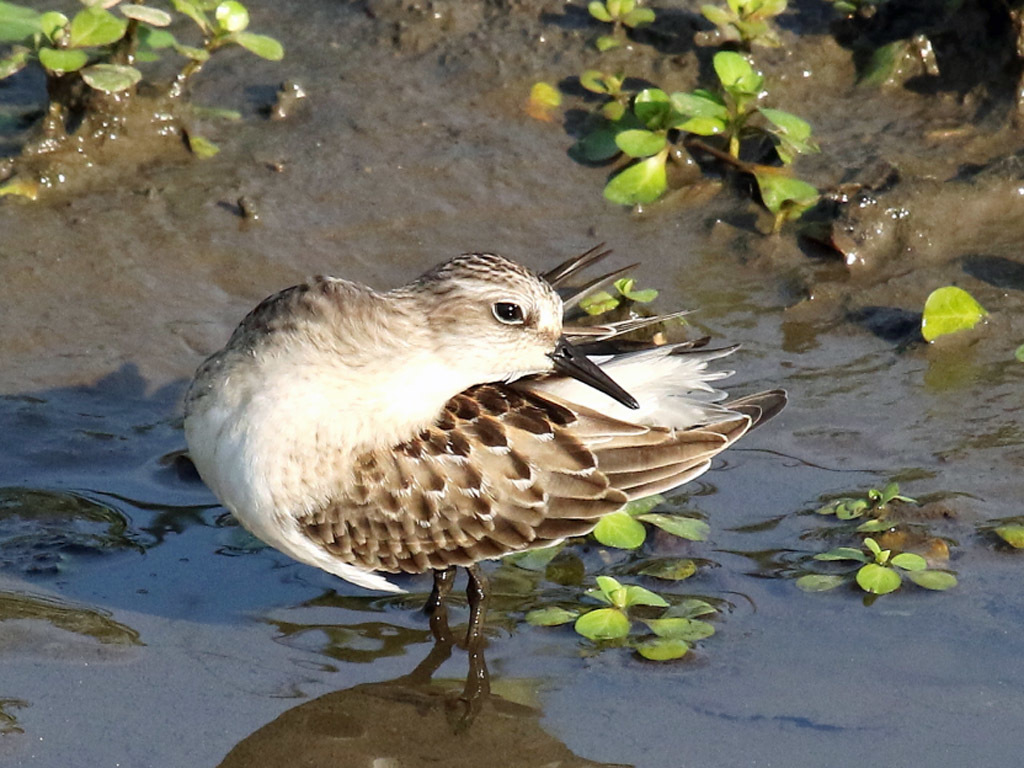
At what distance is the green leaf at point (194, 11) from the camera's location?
755cm

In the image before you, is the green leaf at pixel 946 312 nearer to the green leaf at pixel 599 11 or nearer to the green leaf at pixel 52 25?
the green leaf at pixel 599 11

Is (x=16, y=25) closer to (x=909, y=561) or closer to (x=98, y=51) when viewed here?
(x=98, y=51)

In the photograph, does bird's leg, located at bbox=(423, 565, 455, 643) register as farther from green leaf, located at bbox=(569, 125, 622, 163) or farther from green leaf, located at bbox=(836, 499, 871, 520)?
green leaf, located at bbox=(569, 125, 622, 163)

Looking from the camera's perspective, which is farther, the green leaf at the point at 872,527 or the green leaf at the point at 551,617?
the green leaf at the point at 872,527

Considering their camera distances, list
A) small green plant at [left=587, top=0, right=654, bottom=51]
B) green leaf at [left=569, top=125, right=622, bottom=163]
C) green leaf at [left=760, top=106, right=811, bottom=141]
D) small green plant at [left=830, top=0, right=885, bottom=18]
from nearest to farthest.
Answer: green leaf at [left=760, top=106, right=811, bottom=141] < green leaf at [left=569, top=125, right=622, bottom=163] < small green plant at [left=587, top=0, right=654, bottom=51] < small green plant at [left=830, top=0, right=885, bottom=18]

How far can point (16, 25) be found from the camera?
726cm

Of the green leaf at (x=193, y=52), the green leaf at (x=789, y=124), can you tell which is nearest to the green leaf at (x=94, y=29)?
the green leaf at (x=193, y=52)

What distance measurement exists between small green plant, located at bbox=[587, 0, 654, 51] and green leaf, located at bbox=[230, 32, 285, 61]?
179 centimetres

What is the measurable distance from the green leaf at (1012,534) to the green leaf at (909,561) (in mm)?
400

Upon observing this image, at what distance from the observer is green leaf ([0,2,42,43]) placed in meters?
7.21

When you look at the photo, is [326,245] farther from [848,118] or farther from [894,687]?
[894,687]

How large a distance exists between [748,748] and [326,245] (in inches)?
142

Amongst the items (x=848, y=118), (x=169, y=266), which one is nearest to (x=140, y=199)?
(x=169, y=266)

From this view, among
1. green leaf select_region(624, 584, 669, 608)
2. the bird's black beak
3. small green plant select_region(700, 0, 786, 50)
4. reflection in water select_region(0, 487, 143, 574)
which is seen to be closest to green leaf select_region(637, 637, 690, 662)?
green leaf select_region(624, 584, 669, 608)
